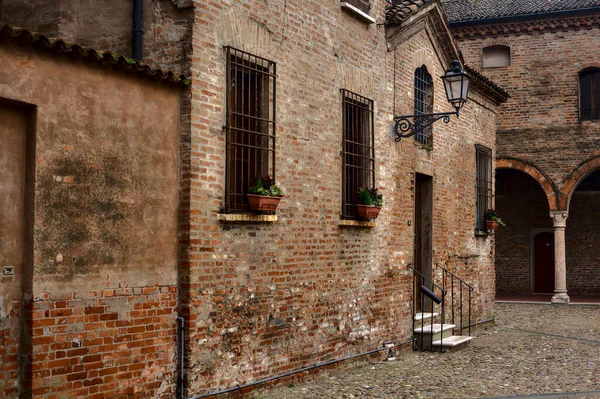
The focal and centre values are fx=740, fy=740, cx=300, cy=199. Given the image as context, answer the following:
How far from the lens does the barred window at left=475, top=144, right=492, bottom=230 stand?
1620 cm

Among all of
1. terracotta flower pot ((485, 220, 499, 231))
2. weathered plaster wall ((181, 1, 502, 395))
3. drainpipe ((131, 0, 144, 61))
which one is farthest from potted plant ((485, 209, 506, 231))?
drainpipe ((131, 0, 144, 61))

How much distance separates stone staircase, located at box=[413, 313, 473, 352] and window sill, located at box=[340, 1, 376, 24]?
4.76 metres

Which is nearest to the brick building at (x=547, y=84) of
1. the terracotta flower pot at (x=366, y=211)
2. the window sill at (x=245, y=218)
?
the terracotta flower pot at (x=366, y=211)

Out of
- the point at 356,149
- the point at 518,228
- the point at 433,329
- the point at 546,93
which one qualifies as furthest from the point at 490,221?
the point at 518,228

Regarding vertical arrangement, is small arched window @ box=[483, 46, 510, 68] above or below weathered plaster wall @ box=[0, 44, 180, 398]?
above

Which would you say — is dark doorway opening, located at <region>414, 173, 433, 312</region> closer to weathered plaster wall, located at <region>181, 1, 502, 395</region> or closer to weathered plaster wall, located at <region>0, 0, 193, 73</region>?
weathered plaster wall, located at <region>181, 1, 502, 395</region>

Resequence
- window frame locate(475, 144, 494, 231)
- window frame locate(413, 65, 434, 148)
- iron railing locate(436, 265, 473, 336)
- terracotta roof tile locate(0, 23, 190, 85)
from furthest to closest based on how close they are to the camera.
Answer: window frame locate(475, 144, 494, 231) → iron railing locate(436, 265, 473, 336) → window frame locate(413, 65, 434, 148) → terracotta roof tile locate(0, 23, 190, 85)

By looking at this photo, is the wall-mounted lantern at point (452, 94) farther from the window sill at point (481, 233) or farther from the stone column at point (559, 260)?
the stone column at point (559, 260)

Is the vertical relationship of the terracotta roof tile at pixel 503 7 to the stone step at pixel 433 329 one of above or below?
above

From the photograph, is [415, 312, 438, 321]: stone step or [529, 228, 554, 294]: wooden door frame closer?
[415, 312, 438, 321]: stone step

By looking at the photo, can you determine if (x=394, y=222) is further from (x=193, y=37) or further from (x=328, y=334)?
(x=193, y=37)

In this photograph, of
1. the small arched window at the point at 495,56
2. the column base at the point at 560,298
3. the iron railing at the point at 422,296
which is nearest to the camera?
the iron railing at the point at 422,296

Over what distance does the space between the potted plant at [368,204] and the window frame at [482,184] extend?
19.4ft

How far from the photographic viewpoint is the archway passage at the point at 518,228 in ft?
89.9
